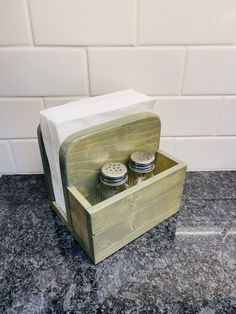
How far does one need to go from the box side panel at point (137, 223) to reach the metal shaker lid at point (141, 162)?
0.16ft

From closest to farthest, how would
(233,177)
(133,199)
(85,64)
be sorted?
(133,199) < (85,64) < (233,177)

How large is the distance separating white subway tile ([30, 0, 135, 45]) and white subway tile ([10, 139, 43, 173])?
21 cm

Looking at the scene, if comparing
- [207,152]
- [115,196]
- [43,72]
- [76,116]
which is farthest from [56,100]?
[207,152]

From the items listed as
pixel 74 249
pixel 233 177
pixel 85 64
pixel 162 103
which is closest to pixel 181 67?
pixel 162 103

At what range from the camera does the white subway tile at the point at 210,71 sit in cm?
50

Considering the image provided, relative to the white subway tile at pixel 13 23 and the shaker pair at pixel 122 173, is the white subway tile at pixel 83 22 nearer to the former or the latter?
the white subway tile at pixel 13 23

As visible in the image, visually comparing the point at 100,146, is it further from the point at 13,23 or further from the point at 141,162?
the point at 13,23

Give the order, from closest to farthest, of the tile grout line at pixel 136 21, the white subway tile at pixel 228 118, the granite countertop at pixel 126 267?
the granite countertop at pixel 126 267 < the tile grout line at pixel 136 21 < the white subway tile at pixel 228 118

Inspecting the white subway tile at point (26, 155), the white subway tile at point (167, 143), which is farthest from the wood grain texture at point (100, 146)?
the white subway tile at point (26, 155)

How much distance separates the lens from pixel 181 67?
1.69ft

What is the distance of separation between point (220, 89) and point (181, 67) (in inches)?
3.8

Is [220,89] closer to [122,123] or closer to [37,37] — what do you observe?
[122,123]

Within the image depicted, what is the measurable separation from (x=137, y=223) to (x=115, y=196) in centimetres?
8

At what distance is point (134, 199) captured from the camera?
1.30 feet
